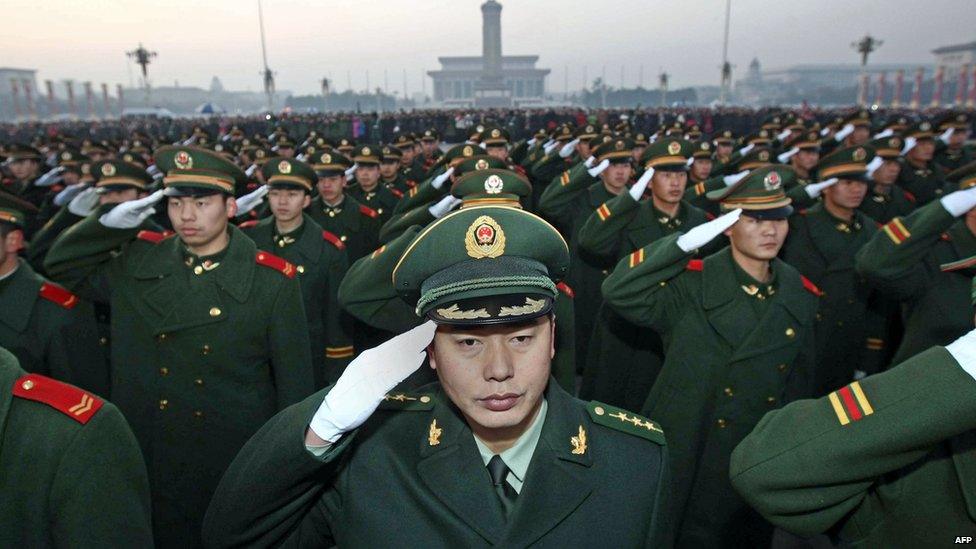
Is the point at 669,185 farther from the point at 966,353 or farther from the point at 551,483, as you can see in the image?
the point at 551,483

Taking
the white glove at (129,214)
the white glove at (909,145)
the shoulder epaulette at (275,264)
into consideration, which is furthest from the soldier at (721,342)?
the white glove at (909,145)

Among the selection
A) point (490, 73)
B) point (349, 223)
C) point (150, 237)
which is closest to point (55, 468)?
point (150, 237)

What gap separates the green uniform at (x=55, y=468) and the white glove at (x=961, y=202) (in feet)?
15.6

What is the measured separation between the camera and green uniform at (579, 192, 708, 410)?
16.6 feet

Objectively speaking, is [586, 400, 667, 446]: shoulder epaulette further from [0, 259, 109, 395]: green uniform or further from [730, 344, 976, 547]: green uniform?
[0, 259, 109, 395]: green uniform

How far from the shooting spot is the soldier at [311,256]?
17.0 feet

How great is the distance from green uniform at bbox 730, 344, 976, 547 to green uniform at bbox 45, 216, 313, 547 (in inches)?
105

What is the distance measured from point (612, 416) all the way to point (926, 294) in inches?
139

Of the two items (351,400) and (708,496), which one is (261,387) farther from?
(708,496)

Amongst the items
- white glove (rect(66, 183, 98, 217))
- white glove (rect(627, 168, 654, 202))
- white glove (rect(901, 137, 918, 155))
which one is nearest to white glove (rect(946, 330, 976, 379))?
white glove (rect(627, 168, 654, 202))

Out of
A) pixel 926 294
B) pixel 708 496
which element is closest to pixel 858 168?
pixel 926 294

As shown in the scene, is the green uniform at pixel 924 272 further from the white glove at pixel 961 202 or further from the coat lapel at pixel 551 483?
the coat lapel at pixel 551 483

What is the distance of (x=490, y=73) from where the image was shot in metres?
110

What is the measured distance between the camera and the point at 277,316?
3564 mm
